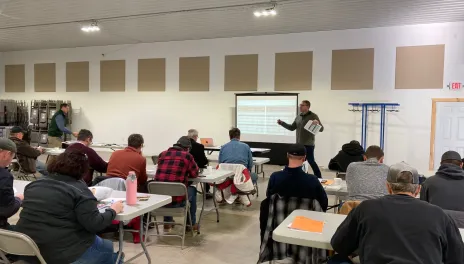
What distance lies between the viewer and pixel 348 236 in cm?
177

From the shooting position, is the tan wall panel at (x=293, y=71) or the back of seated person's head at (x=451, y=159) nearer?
the back of seated person's head at (x=451, y=159)

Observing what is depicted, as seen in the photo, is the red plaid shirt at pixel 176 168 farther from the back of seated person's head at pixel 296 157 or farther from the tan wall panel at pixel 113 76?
the tan wall panel at pixel 113 76

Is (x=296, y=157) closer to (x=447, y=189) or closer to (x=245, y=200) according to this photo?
(x=447, y=189)

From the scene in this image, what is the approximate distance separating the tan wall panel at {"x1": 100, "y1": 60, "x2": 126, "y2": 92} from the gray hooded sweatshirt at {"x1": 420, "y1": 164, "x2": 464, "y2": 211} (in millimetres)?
9878

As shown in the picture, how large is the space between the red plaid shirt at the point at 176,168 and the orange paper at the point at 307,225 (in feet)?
5.64

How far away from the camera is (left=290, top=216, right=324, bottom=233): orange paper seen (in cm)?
212

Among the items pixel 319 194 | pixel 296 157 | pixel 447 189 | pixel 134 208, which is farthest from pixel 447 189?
pixel 134 208

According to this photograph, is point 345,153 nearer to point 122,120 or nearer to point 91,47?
point 122,120

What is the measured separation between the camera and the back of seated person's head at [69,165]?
2.13 m

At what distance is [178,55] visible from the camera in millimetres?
10438

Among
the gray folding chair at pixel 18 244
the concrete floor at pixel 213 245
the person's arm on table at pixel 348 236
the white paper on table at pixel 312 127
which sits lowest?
the concrete floor at pixel 213 245

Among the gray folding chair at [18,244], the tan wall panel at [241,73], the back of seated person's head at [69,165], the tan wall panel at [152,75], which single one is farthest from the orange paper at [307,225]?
the tan wall panel at [152,75]

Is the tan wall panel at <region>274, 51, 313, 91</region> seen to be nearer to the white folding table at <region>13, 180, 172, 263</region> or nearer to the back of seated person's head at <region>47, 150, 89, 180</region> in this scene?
the white folding table at <region>13, 180, 172, 263</region>

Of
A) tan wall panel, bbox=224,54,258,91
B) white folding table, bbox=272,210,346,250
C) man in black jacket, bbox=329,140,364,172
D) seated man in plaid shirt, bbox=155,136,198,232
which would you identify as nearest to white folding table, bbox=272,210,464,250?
white folding table, bbox=272,210,346,250
